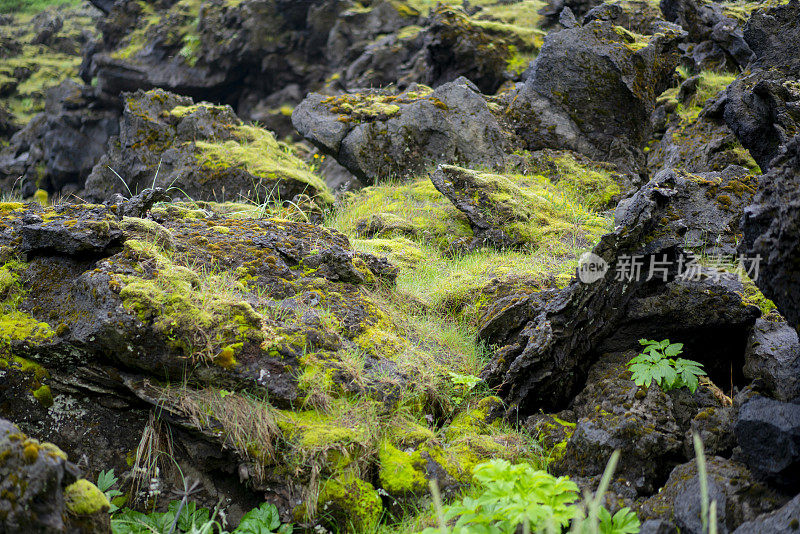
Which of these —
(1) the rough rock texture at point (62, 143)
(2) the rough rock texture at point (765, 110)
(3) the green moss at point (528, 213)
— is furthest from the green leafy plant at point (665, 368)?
(1) the rough rock texture at point (62, 143)

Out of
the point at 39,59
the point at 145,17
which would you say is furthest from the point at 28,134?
the point at 39,59

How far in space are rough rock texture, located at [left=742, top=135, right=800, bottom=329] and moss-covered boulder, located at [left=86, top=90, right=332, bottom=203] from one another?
253 inches

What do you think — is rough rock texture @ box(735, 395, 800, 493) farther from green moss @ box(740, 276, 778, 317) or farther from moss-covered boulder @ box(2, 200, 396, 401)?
moss-covered boulder @ box(2, 200, 396, 401)

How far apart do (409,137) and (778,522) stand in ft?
26.2

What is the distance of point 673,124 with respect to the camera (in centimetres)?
937

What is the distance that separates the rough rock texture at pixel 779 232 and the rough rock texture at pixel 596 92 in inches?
250

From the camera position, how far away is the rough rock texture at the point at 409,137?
9516 millimetres

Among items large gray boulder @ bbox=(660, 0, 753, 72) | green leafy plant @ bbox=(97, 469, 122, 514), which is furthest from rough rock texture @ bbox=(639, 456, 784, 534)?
large gray boulder @ bbox=(660, 0, 753, 72)

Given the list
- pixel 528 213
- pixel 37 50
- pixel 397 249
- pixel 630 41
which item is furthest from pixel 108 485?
pixel 37 50

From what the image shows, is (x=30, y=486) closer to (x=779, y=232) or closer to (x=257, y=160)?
(x=779, y=232)

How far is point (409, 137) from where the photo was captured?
9.60 meters

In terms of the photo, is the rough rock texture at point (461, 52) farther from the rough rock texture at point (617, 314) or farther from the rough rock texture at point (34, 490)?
the rough rock texture at point (34, 490)

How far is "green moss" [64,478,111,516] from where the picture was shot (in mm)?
2600

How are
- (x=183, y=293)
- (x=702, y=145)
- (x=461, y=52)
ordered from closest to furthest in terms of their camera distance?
(x=183, y=293), (x=702, y=145), (x=461, y=52)
